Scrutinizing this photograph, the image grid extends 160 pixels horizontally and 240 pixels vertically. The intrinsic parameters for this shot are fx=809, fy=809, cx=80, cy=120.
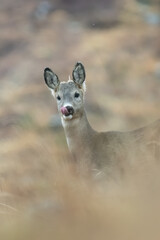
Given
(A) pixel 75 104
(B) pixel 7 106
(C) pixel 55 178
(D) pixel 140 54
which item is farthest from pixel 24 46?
(C) pixel 55 178

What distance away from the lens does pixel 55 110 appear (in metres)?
17.0

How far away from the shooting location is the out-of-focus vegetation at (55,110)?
1.48 meters

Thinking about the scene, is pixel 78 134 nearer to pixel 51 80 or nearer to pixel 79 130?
pixel 79 130

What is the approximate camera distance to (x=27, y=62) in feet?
69.1

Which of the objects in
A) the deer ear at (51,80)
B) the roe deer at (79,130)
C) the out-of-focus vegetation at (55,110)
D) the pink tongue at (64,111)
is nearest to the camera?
the out-of-focus vegetation at (55,110)

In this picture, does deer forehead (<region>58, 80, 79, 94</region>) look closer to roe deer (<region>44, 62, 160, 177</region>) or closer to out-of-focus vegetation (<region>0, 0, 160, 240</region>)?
roe deer (<region>44, 62, 160, 177</region>)

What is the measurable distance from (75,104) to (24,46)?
16685mm

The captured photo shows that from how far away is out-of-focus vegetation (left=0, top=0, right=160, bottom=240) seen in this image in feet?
4.86

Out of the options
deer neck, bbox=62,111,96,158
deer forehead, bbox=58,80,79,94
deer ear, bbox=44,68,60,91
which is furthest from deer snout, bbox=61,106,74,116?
deer ear, bbox=44,68,60,91

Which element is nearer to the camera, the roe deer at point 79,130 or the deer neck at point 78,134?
the roe deer at point 79,130

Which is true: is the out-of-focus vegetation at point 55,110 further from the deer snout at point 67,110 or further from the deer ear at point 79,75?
the deer ear at point 79,75

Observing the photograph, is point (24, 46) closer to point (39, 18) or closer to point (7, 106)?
point (39, 18)

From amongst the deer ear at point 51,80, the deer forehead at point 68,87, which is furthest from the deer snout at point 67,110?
the deer ear at point 51,80

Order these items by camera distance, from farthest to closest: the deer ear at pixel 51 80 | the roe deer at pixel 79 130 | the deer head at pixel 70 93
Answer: the deer ear at pixel 51 80, the deer head at pixel 70 93, the roe deer at pixel 79 130
